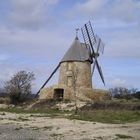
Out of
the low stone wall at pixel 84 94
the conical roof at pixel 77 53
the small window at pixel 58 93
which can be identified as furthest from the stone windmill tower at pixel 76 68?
the low stone wall at pixel 84 94

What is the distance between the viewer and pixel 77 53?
285 feet

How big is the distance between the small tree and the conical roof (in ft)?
45.1

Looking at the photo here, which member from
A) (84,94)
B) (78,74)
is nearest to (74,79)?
(78,74)

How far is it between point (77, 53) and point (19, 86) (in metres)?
18.8

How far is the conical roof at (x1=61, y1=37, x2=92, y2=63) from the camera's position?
3383 inches

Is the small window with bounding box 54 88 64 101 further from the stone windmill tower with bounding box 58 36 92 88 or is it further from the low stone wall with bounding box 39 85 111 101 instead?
the stone windmill tower with bounding box 58 36 92 88

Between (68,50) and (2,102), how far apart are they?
702 inches

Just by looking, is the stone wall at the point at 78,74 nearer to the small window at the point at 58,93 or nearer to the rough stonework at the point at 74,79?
the rough stonework at the point at 74,79

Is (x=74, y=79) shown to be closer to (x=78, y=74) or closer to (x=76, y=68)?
(x=78, y=74)

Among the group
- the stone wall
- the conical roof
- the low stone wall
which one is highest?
the conical roof

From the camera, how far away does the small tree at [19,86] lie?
93800mm

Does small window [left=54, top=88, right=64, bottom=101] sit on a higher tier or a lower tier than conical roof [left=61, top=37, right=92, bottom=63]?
lower

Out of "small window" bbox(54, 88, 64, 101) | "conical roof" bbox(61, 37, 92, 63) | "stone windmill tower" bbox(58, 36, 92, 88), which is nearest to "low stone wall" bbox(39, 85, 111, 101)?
"small window" bbox(54, 88, 64, 101)

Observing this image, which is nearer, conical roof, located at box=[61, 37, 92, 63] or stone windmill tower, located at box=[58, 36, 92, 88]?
stone windmill tower, located at box=[58, 36, 92, 88]
